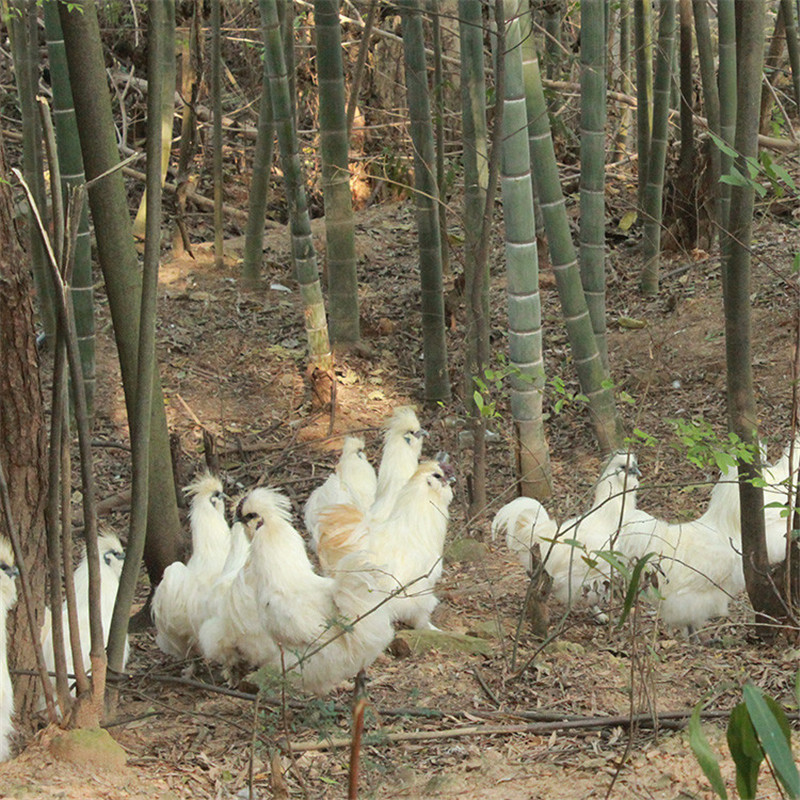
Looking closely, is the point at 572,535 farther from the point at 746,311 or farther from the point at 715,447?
the point at 746,311

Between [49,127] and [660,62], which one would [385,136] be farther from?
[49,127]

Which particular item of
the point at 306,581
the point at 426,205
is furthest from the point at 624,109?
the point at 306,581

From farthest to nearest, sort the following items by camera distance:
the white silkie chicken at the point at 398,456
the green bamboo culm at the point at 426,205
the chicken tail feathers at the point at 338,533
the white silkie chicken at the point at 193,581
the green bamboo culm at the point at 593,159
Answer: the green bamboo culm at the point at 426,205, the green bamboo culm at the point at 593,159, the white silkie chicken at the point at 398,456, the chicken tail feathers at the point at 338,533, the white silkie chicken at the point at 193,581

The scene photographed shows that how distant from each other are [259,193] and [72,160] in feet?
9.91

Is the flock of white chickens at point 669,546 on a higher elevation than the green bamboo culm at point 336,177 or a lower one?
lower

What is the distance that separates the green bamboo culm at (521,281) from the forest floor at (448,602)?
0.33 metres

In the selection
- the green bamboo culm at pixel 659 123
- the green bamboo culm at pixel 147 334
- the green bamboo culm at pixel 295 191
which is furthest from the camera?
the green bamboo culm at pixel 659 123

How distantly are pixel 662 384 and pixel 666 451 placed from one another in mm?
845

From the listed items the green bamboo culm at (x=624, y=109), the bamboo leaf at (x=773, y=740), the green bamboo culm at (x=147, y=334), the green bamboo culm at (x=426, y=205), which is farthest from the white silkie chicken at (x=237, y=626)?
the green bamboo culm at (x=624, y=109)

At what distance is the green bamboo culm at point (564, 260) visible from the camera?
5832mm

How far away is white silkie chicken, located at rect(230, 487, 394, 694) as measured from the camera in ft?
12.4

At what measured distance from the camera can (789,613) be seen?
4.10 m

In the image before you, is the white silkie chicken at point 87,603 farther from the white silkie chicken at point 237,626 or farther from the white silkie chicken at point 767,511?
the white silkie chicken at point 767,511

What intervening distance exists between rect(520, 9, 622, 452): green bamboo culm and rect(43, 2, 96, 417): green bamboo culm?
2.57 m
